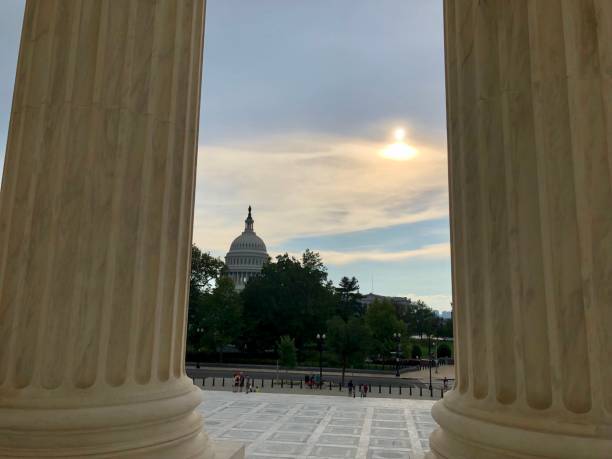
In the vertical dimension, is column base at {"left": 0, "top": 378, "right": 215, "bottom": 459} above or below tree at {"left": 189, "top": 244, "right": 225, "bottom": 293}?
below

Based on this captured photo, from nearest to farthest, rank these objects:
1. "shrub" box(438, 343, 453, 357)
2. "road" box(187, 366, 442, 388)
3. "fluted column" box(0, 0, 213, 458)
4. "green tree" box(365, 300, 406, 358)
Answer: "fluted column" box(0, 0, 213, 458) → "road" box(187, 366, 442, 388) → "green tree" box(365, 300, 406, 358) → "shrub" box(438, 343, 453, 357)

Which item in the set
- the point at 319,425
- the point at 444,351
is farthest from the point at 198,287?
the point at 319,425

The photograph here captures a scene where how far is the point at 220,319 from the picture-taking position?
113 m

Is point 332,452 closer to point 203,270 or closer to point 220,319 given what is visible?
point 220,319

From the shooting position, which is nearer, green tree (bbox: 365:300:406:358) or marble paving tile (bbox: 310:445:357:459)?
marble paving tile (bbox: 310:445:357:459)

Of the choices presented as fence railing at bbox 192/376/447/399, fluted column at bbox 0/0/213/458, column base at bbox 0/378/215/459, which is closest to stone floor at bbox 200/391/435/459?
fence railing at bbox 192/376/447/399

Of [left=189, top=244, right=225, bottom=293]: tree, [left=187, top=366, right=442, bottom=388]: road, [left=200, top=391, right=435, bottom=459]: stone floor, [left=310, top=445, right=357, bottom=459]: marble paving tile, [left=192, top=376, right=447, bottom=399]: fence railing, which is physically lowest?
[left=187, top=366, right=442, bottom=388]: road

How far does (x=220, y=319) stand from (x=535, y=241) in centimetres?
11047

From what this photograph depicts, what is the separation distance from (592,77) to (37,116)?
9.15 meters

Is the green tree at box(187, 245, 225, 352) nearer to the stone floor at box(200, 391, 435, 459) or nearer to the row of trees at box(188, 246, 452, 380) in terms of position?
the row of trees at box(188, 246, 452, 380)

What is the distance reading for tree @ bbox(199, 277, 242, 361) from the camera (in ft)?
363

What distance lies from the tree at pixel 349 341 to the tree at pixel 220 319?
31.3 meters

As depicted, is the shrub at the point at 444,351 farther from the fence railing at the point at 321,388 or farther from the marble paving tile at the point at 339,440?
the marble paving tile at the point at 339,440

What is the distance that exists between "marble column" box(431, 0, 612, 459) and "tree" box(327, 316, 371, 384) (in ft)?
267
